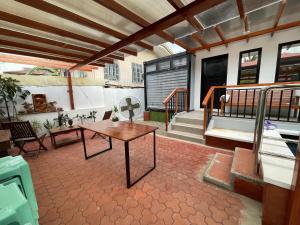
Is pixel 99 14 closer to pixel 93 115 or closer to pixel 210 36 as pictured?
pixel 210 36

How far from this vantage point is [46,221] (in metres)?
1.55

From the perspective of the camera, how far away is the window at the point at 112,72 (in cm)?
749

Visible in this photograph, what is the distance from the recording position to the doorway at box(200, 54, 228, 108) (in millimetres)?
4855

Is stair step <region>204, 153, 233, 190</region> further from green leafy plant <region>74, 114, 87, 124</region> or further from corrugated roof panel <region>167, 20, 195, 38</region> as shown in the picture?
green leafy plant <region>74, 114, 87, 124</region>

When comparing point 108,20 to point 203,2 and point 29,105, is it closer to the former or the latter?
point 203,2

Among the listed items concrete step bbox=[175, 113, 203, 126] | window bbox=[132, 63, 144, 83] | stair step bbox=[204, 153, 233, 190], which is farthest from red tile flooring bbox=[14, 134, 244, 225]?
window bbox=[132, 63, 144, 83]

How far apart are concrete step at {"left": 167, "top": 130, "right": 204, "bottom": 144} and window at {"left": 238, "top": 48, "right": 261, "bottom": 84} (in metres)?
2.63

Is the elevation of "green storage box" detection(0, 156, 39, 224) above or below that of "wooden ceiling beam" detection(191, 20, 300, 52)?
below

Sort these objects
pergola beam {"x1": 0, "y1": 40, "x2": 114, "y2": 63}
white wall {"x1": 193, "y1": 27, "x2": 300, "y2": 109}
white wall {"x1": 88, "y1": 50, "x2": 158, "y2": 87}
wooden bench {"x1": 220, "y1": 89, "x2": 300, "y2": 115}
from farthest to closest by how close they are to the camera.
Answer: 1. white wall {"x1": 88, "y1": 50, "x2": 158, "y2": 87}
2. white wall {"x1": 193, "y1": 27, "x2": 300, "y2": 109}
3. wooden bench {"x1": 220, "y1": 89, "x2": 300, "y2": 115}
4. pergola beam {"x1": 0, "y1": 40, "x2": 114, "y2": 63}

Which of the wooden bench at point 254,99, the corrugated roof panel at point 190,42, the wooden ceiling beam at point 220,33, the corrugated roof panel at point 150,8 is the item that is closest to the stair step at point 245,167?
the wooden bench at point 254,99

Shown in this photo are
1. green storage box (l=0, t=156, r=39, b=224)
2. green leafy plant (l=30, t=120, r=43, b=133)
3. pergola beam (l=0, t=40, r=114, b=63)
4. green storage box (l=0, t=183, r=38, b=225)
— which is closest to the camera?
green storage box (l=0, t=183, r=38, b=225)

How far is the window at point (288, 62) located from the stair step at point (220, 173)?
337 centimetres

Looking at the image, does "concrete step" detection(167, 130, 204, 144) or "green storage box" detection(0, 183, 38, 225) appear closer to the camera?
"green storage box" detection(0, 183, 38, 225)

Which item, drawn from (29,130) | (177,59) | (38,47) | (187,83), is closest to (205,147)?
(187,83)
